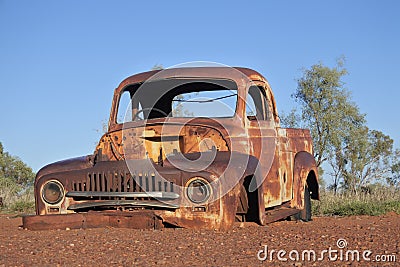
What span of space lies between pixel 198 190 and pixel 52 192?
71.4 inches

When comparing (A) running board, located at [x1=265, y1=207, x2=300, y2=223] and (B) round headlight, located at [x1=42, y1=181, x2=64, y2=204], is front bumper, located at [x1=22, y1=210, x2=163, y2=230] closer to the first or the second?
(B) round headlight, located at [x1=42, y1=181, x2=64, y2=204]

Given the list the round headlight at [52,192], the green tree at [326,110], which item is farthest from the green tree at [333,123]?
the round headlight at [52,192]

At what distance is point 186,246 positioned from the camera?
17.9 feet

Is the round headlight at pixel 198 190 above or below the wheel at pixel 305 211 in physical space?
above

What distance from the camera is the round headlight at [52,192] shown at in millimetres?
7355

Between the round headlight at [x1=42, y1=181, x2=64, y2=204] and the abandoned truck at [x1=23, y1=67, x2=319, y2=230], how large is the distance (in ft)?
0.04

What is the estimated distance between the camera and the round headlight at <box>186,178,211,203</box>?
6.56 metres

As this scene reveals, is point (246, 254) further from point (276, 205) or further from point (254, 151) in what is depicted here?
point (276, 205)

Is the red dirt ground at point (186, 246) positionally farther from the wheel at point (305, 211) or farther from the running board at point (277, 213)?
the wheel at point (305, 211)

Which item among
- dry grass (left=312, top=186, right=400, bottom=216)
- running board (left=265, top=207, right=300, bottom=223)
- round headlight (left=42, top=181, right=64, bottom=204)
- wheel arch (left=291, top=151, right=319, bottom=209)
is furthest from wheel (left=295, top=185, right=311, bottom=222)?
round headlight (left=42, top=181, right=64, bottom=204)

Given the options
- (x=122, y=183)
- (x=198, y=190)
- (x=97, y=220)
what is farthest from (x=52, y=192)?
(x=198, y=190)

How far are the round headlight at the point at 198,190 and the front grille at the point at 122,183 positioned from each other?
0.20m

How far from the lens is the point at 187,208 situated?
6625mm

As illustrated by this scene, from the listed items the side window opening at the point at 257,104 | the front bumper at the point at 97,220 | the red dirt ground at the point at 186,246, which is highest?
the side window opening at the point at 257,104
